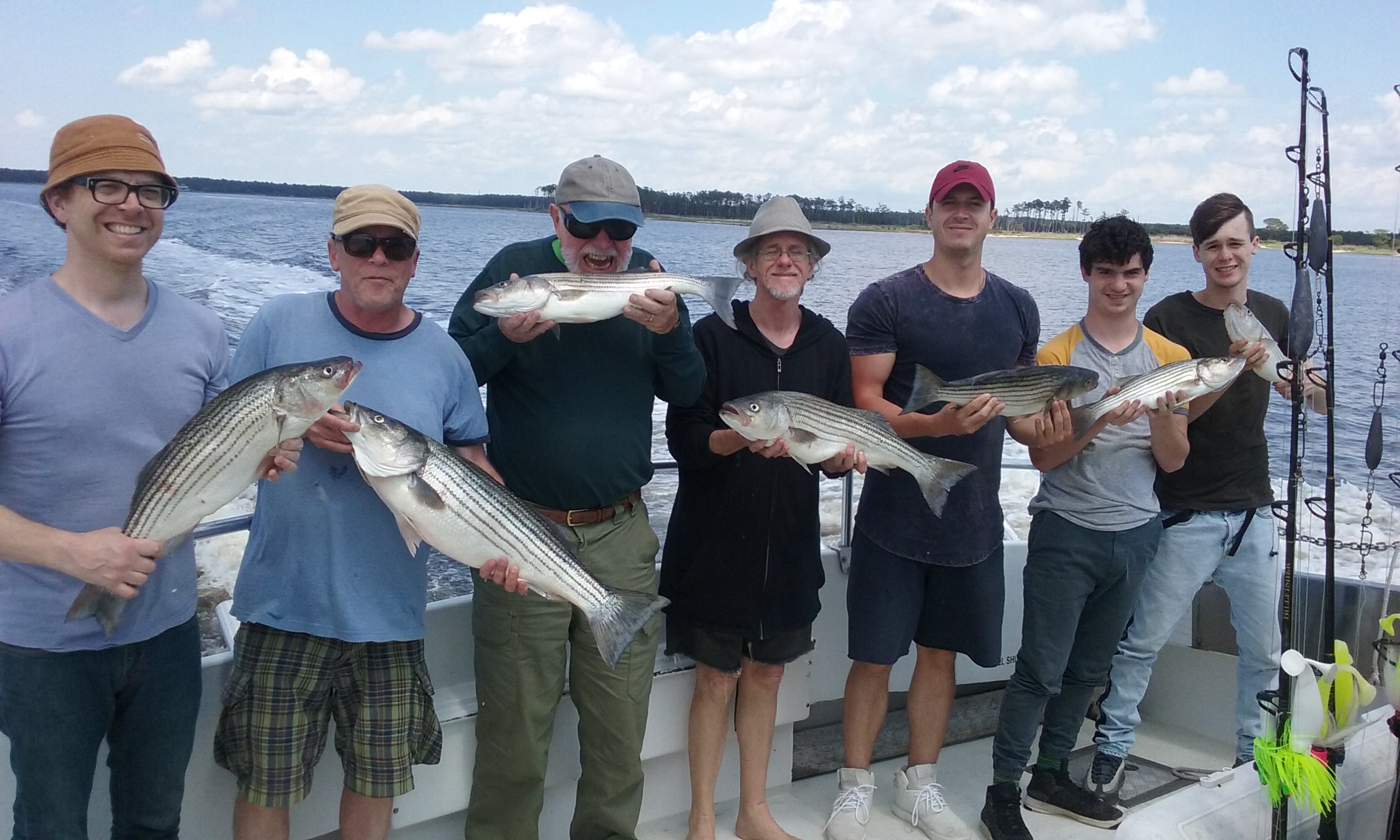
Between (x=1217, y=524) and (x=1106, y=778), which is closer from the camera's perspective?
(x=1217, y=524)

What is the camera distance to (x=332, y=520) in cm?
272

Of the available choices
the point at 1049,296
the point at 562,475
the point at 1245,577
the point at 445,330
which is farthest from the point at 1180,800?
the point at 1049,296

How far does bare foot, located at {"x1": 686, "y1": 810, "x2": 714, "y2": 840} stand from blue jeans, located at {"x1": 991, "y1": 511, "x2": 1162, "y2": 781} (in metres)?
1.16

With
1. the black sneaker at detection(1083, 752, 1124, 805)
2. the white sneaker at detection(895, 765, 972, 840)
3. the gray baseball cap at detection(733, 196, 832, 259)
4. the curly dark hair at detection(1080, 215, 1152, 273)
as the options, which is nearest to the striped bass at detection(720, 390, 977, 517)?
the gray baseball cap at detection(733, 196, 832, 259)

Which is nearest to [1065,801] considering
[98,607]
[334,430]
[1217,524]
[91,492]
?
[1217,524]

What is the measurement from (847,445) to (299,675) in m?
1.81

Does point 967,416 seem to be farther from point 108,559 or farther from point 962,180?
point 108,559

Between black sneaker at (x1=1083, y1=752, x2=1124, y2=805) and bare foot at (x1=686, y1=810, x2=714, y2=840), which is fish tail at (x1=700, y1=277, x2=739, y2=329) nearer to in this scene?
bare foot at (x1=686, y1=810, x2=714, y2=840)

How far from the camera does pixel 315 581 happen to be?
8.82 ft

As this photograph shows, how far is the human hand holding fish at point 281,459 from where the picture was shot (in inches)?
96.7

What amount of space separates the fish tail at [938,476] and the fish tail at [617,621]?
1090 millimetres

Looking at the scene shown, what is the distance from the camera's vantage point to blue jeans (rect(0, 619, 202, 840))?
2342 mm

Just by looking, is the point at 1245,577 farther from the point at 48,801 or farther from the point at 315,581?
the point at 48,801

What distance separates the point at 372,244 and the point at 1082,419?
2553 millimetres
